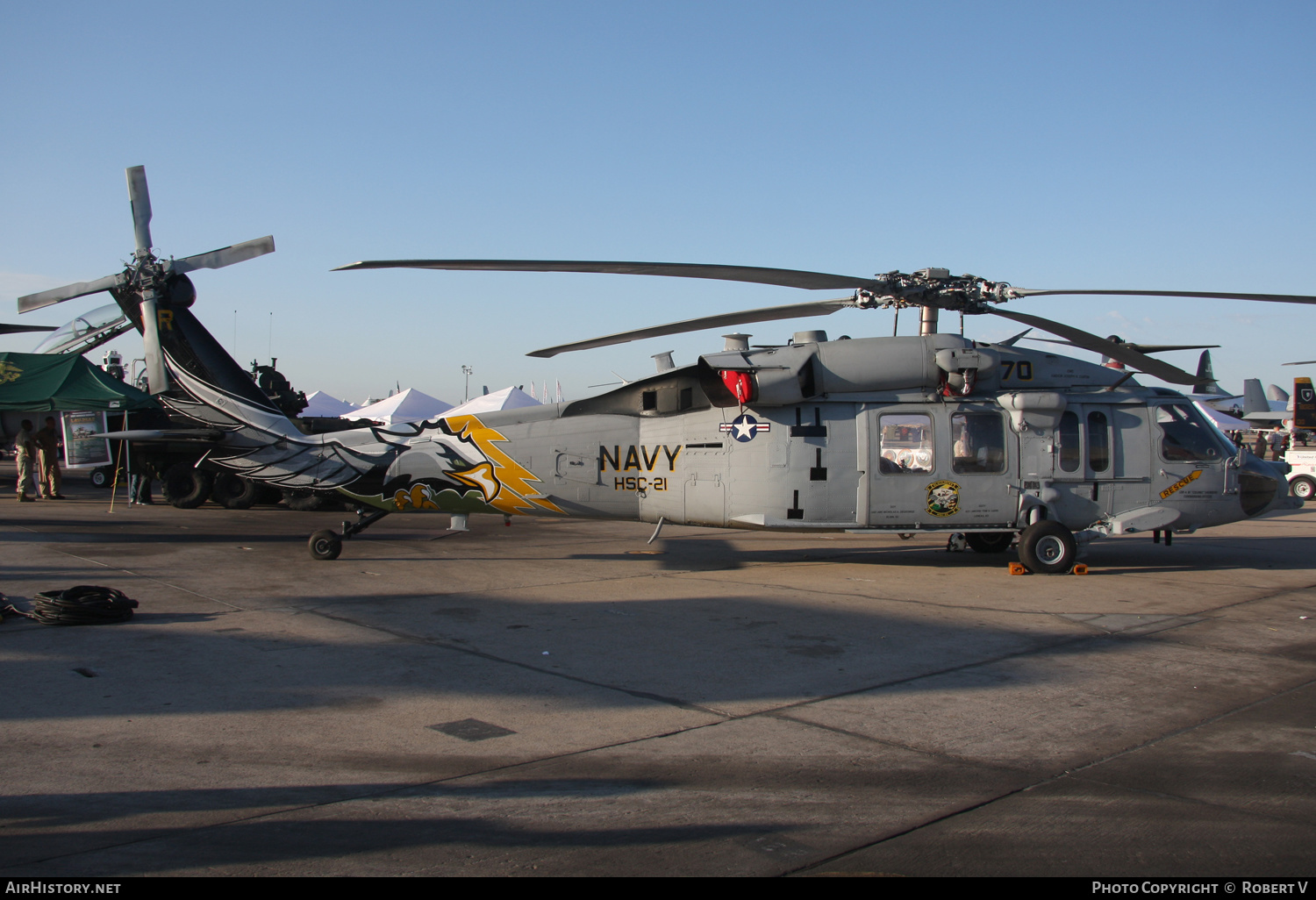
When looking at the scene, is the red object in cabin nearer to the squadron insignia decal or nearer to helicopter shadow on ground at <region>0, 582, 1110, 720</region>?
the squadron insignia decal

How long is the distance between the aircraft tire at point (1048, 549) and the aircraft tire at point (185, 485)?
58.5 ft

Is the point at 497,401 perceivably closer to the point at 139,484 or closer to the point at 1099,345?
the point at 139,484

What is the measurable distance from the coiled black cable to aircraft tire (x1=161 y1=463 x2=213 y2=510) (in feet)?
44.1

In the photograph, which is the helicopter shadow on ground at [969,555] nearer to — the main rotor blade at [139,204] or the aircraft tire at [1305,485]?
the main rotor blade at [139,204]

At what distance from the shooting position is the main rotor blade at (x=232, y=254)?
44.3 feet

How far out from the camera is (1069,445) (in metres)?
11.6

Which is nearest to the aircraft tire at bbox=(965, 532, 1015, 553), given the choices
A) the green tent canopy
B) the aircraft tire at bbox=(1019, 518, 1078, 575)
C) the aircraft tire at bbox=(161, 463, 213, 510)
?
the aircraft tire at bbox=(1019, 518, 1078, 575)

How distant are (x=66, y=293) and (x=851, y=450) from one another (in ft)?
37.2

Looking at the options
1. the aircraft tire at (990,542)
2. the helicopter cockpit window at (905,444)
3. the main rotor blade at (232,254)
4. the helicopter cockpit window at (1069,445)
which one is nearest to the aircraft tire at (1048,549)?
the helicopter cockpit window at (1069,445)

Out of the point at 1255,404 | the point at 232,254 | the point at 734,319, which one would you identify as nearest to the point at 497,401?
the point at 232,254

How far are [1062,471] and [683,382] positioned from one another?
506 cm

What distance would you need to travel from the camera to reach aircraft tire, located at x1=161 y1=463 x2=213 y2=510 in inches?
810

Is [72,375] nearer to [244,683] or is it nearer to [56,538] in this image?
[56,538]

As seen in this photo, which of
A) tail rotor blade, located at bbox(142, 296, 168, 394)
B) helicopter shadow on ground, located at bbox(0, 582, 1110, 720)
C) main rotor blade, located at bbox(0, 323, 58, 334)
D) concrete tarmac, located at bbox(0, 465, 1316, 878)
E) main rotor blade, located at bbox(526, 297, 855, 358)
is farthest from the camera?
main rotor blade, located at bbox(0, 323, 58, 334)
